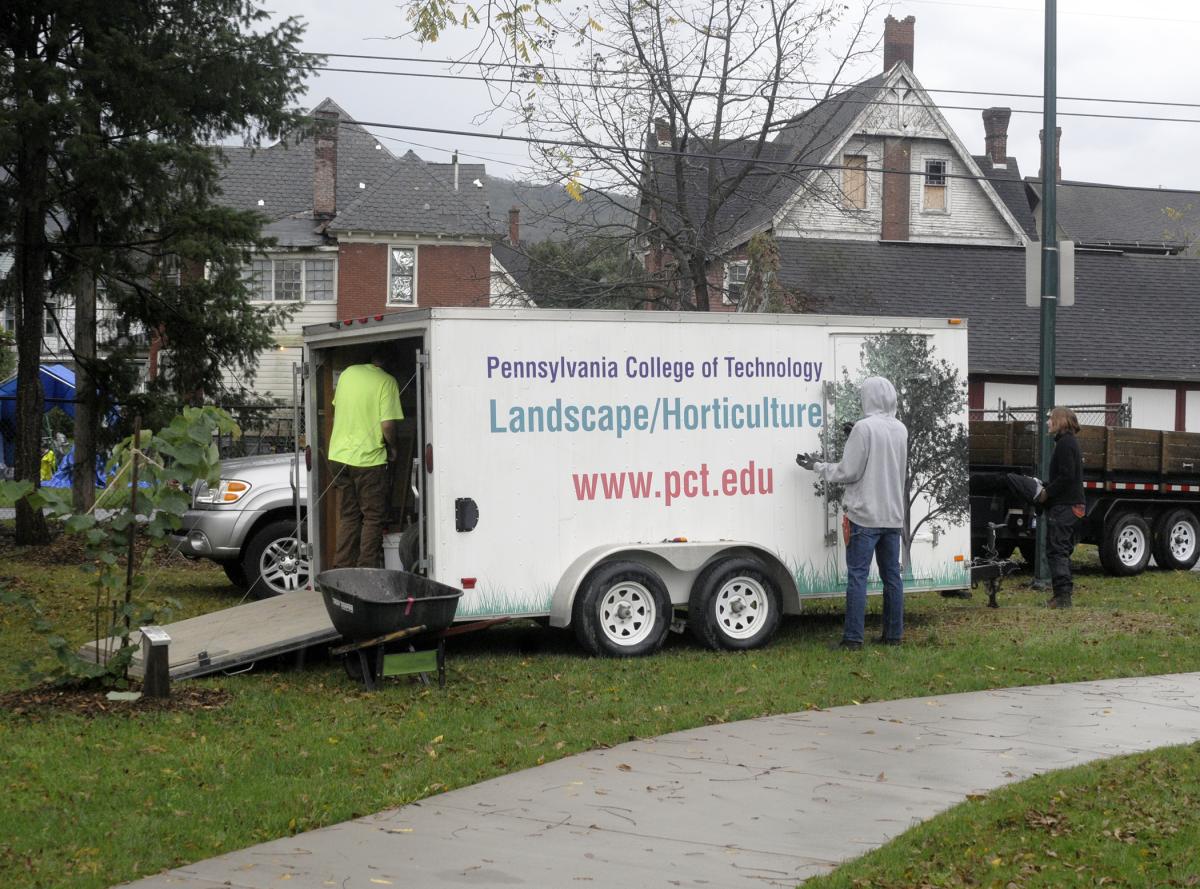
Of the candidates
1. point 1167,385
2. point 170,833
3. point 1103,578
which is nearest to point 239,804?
point 170,833

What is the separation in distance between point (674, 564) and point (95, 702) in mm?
4132

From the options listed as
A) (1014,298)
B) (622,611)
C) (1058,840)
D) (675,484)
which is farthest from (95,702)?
(1014,298)

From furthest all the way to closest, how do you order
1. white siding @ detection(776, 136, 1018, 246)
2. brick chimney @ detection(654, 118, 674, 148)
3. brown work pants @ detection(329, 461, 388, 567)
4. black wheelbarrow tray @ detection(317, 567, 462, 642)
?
white siding @ detection(776, 136, 1018, 246)
brick chimney @ detection(654, 118, 674, 148)
brown work pants @ detection(329, 461, 388, 567)
black wheelbarrow tray @ detection(317, 567, 462, 642)

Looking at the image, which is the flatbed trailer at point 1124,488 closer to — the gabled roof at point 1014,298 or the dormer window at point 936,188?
the gabled roof at point 1014,298

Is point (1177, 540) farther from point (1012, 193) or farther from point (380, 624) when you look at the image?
point (1012, 193)

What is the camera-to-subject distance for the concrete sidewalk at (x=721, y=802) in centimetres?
537

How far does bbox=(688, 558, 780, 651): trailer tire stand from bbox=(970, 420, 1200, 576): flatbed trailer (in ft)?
22.8

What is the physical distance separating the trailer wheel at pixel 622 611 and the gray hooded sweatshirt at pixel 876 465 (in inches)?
60.3

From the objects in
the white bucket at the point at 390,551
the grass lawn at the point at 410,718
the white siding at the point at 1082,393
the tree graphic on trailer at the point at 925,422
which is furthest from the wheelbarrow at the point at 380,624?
the white siding at the point at 1082,393

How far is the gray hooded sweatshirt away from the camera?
35.3 ft

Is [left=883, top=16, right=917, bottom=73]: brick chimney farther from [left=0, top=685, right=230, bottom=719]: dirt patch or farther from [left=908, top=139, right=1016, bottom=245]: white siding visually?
[left=0, top=685, right=230, bottom=719]: dirt patch

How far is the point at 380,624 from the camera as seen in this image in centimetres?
873

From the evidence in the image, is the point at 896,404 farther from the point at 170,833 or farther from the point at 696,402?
the point at 170,833

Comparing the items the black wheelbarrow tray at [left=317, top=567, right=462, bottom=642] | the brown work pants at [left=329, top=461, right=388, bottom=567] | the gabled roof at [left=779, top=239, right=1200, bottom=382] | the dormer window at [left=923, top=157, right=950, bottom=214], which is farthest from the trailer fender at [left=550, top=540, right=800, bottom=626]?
the dormer window at [left=923, top=157, right=950, bottom=214]
